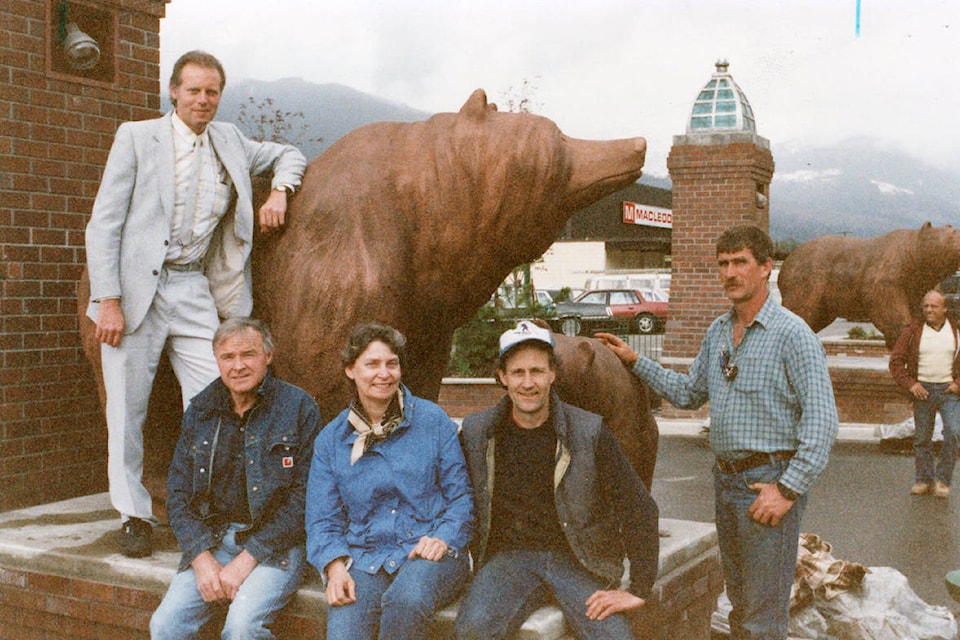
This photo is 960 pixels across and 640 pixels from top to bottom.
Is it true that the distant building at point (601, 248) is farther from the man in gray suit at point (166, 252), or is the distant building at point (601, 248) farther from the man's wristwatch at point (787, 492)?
the man's wristwatch at point (787, 492)

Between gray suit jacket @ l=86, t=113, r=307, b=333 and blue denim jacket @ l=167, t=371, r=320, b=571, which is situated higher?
gray suit jacket @ l=86, t=113, r=307, b=333

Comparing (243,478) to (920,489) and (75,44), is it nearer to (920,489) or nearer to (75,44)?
(75,44)

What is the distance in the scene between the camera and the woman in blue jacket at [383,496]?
2.98 m

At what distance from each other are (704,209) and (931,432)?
4358 mm

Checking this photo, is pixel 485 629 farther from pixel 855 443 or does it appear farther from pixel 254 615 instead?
pixel 855 443

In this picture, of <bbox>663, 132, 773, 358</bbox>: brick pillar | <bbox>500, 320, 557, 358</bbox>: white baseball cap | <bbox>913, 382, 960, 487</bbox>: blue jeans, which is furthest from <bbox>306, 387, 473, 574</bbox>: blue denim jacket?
<bbox>663, 132, 773, 358</bbox>: brick pillar

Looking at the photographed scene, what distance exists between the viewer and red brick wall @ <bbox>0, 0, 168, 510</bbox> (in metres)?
4.70

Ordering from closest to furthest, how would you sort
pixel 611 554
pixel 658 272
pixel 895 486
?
pixel 611 554
pixel 895 486
pixel 658 272

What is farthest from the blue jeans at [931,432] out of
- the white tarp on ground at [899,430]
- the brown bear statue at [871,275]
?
the brown bear statue at [871,275]

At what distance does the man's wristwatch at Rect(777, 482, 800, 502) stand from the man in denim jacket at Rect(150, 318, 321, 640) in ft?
5.22

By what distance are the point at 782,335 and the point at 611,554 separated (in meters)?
0.94

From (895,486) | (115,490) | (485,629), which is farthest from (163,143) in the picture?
(895,486)

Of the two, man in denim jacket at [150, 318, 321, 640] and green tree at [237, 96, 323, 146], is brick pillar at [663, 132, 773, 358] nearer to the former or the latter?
green tree at [237, 96, 323, 146]

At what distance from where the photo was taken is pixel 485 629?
9.49 ft
